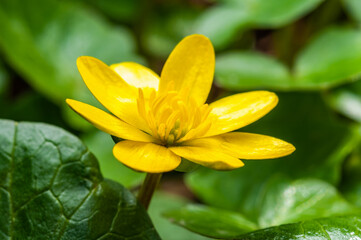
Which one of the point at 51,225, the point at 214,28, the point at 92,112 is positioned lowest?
the point at 51,225

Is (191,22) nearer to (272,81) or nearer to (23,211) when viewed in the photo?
(272,81)

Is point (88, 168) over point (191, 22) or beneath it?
beneath

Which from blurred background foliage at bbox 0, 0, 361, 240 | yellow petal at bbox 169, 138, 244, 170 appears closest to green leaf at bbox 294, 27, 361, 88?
blurred background foliage at bbox 0, 0, 361, 240

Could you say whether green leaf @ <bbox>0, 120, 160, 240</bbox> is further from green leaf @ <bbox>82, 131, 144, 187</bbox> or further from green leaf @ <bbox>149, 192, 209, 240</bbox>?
green leaf @ <bbox>82, 131, 144, 187</bbox>

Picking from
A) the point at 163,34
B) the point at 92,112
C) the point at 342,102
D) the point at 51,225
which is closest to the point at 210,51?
the point at 92,112

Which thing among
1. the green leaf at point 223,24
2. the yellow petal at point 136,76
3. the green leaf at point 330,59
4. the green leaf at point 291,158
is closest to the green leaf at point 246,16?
the green leaf at point 223,24

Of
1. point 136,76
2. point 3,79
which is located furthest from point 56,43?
point 136,76
